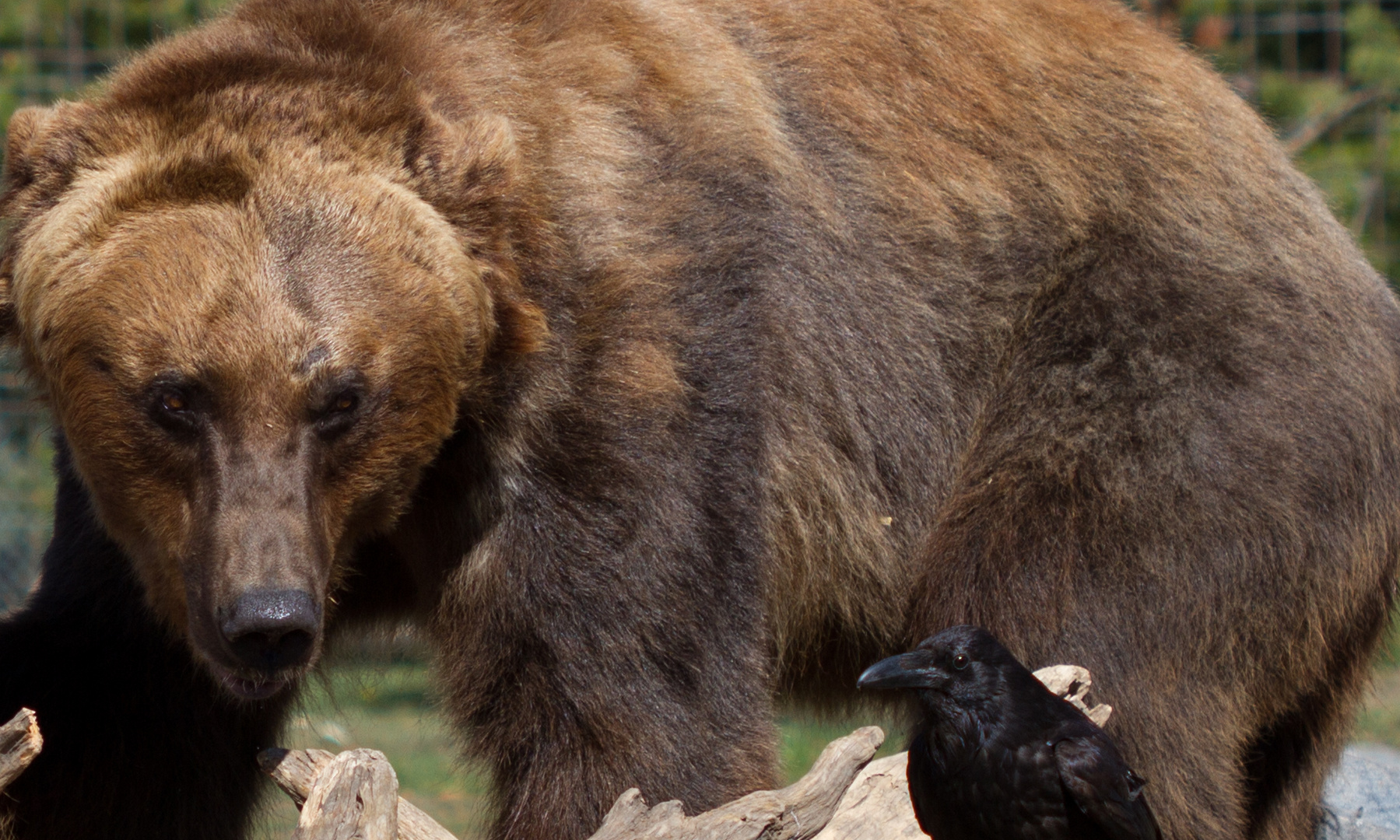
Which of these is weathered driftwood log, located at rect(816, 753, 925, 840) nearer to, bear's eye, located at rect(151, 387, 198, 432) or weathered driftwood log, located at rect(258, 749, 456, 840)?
weathered driftwood log, located at rect(258, 749, 456, 840)

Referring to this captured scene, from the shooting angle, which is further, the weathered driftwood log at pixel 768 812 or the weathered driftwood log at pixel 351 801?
the weathered driftwood log at pixel 768 812

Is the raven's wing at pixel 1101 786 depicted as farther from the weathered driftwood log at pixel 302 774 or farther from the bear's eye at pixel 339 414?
the bear's eye at pixel 339 414

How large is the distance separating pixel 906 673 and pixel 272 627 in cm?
138

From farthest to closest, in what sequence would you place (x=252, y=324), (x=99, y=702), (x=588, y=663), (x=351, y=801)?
(x=99, y=702) < (x=588, y=663) < (x=252, y=324) < (x=351, y=801)

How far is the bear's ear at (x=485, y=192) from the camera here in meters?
3.35

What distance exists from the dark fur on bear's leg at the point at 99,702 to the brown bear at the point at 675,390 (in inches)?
0.5

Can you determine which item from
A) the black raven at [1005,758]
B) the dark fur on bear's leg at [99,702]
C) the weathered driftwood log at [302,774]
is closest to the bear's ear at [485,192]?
the weathered driftwood log at [302,774]

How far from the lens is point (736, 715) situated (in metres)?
3.59

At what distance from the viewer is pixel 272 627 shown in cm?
289

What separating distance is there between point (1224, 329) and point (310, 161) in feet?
7.59

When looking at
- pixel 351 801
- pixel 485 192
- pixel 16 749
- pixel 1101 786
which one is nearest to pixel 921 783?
pixel 1101 786

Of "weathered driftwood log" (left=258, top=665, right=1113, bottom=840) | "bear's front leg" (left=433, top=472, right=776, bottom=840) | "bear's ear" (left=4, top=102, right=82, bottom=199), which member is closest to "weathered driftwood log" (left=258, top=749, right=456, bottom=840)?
"weathered driftwood log" (left=258, top=665, right=1113, bottom=840)

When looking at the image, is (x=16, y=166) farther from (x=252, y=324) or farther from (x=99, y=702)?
(x=99, y=702)

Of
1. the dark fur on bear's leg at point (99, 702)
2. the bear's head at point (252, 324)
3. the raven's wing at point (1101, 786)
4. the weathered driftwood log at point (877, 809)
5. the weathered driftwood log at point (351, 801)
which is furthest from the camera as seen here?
the dark fur on bear's leg at point (99, 702)
